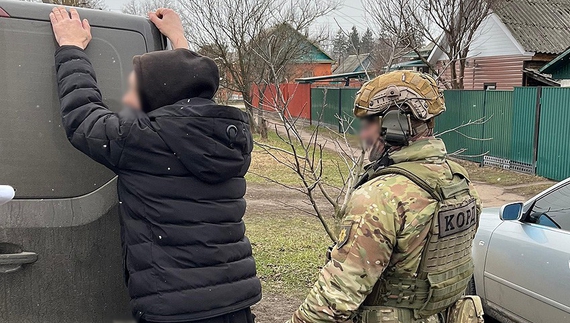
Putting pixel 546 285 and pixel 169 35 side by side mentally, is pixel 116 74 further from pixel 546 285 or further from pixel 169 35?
pixel 546 285

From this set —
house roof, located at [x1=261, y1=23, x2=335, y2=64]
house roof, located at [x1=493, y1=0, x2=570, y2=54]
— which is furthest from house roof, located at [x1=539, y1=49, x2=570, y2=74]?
house roof, located at [x1=261, y1=23, x2=335, y2=64]

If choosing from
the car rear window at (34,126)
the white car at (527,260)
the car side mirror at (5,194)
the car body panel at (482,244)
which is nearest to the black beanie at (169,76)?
the car rear window at (34,126)

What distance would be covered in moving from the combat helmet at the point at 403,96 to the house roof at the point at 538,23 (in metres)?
19.8

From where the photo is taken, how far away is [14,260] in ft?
6.40

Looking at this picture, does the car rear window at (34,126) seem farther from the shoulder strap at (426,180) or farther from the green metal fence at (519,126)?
the green metal fence at (519,126)

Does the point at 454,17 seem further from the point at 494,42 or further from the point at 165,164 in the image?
the point at 165,164

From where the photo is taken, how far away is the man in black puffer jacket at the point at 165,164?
2055 millimetres

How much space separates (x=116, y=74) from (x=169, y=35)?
1.07ft

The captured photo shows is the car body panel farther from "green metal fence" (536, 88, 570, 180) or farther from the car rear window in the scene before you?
"green metal fence" (536, 88, 570, 180)

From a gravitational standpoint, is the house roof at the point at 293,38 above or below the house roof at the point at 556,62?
above

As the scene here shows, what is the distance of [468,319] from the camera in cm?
244

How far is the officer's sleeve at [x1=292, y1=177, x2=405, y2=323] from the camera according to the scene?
2.09 meters

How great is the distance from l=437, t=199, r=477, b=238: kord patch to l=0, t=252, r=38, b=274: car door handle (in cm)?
150

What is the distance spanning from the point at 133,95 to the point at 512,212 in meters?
3.28
